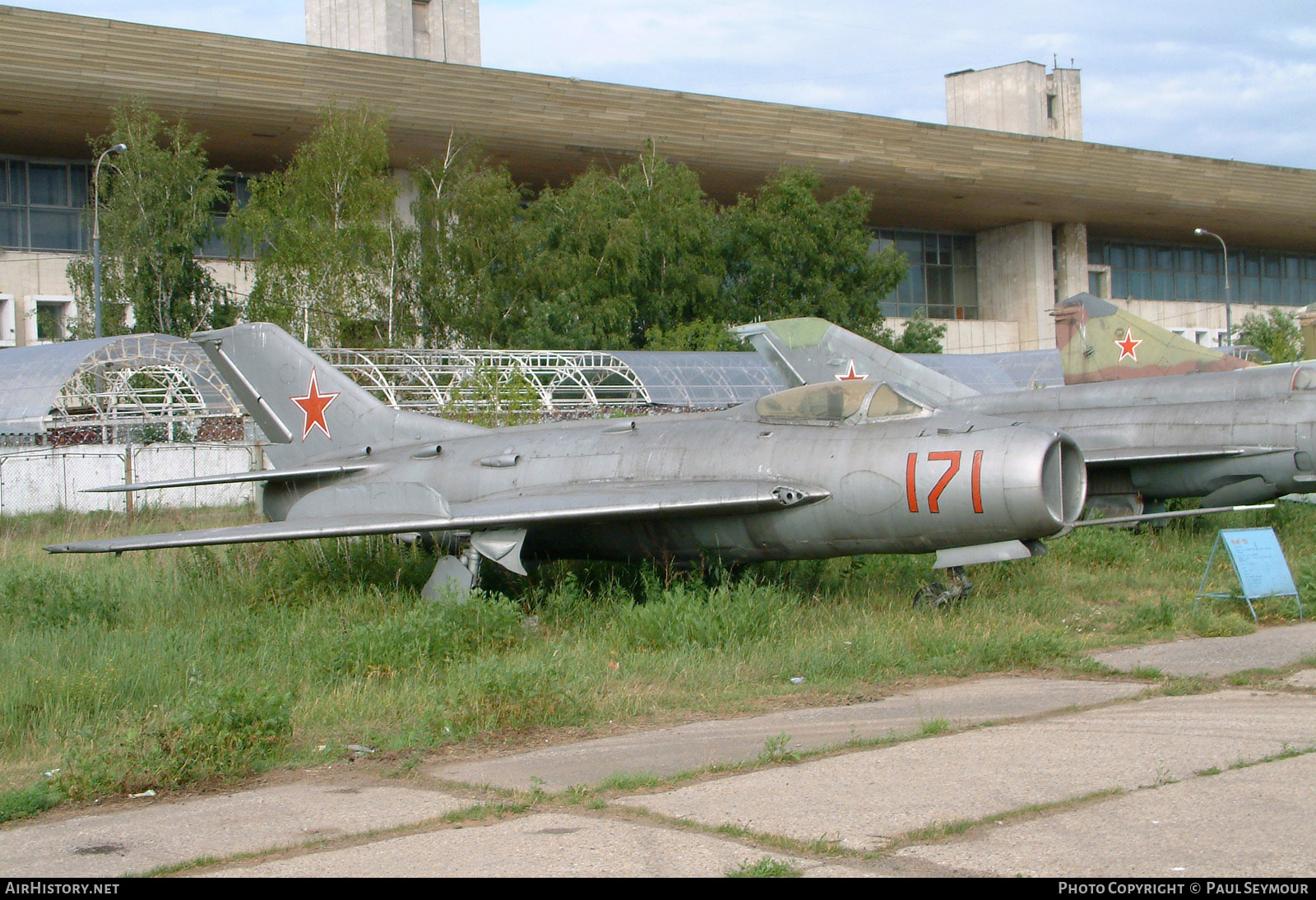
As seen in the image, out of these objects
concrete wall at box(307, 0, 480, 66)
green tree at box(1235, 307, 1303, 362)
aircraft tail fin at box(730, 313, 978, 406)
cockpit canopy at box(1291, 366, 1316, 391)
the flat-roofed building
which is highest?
concrete wall at box(307, 0, 480, 66)

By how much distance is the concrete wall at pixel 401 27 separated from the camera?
64312mm

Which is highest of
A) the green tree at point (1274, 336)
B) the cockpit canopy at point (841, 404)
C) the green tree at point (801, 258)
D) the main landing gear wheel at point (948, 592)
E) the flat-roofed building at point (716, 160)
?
the flat-roofed building at point (716, 160)

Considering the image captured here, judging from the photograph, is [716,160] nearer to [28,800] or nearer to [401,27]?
[401,27]

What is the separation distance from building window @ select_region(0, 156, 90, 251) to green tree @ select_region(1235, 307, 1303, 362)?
4641 centimetres

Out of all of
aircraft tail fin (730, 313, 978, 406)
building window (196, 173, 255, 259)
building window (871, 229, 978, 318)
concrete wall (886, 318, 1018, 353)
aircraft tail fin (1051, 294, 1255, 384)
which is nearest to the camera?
aircraft tail fin (730, 313, 978, 406)

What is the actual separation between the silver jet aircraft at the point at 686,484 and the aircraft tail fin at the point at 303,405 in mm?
31

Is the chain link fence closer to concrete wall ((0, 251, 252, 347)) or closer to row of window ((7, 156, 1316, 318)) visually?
concrete wall ((0, 251, 252, 347))

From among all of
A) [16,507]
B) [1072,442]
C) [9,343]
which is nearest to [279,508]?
[1072,442]

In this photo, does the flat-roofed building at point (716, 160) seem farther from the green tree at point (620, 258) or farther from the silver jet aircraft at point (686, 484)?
the silver jet aircraft at point (686, 484)

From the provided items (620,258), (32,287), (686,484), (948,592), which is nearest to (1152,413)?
(948,592)

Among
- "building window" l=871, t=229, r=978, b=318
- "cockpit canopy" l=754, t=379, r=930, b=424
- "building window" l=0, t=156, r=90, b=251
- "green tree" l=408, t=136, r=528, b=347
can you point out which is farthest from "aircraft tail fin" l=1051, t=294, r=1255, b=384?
"building window" l=871, t=229, r=978, b=318

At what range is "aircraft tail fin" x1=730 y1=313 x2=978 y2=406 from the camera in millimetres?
19766

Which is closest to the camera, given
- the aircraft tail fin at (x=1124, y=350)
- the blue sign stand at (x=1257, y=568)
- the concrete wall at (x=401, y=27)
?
the blue sign stand at (x=1257, y=568)

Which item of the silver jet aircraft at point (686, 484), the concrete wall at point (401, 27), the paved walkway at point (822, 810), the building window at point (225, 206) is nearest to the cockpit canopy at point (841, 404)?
the silver jet aircraft at point (686, 484)
